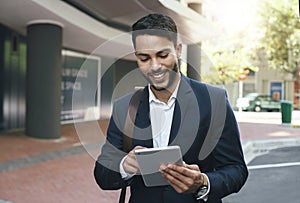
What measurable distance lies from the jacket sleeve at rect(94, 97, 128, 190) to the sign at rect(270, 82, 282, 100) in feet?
130

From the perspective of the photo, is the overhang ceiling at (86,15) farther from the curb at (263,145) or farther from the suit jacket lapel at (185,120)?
the suit jacket lapel at (185,120)

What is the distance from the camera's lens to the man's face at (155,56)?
4.10ft

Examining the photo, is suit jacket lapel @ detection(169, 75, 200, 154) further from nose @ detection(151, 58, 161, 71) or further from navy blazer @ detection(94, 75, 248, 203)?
nose @ detection(151, 58, 161, 71)

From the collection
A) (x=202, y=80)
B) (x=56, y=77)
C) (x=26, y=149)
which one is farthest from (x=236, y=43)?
(x=202, y=80)

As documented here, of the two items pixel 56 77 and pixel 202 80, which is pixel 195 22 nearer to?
pixel 56 77

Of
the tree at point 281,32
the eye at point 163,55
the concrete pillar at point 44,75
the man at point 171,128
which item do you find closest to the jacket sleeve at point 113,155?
the man at point 171,128

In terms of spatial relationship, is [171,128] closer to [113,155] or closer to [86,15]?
[113,155]

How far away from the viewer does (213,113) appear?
1342mm

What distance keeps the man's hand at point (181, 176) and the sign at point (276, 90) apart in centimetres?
3982

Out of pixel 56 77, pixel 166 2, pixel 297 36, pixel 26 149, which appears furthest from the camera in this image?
pixel 297 36

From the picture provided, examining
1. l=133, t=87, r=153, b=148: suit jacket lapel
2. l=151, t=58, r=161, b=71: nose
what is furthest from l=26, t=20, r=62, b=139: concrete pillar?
l=151, t=58, r=161, b=71: nose

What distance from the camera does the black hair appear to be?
1.27 metres

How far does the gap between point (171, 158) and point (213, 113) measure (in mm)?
273

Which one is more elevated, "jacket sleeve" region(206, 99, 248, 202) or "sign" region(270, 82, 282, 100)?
"sign" region(270, 82, 282, 100)
